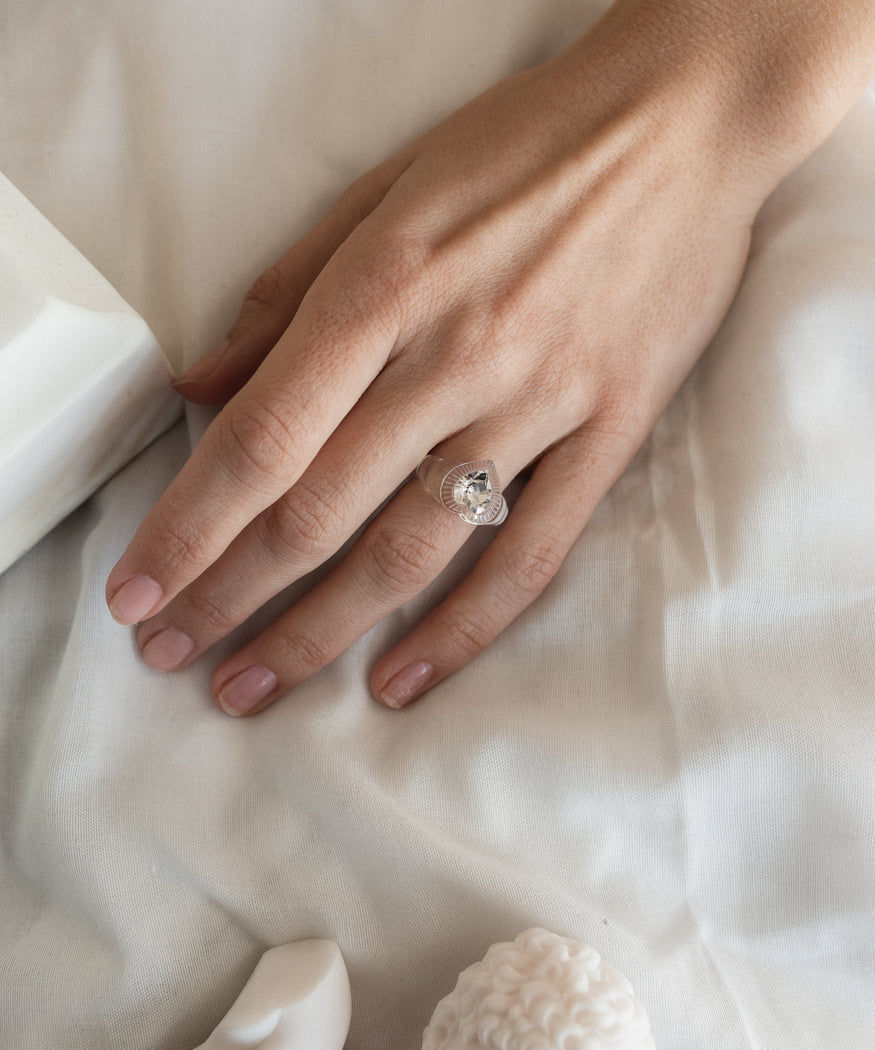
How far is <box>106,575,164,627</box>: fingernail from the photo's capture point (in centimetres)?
59

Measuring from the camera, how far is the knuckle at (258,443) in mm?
589

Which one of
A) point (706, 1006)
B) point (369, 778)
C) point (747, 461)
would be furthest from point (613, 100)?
point (706, 1006)

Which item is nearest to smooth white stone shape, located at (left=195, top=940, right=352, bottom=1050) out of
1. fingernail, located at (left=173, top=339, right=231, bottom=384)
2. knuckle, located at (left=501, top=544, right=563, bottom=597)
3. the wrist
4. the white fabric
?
the white fabric

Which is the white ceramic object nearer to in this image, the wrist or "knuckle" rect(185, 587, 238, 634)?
"knuckle" rect(185, 587, 238, 634)

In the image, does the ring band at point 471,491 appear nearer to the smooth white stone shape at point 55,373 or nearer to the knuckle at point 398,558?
the knuckle at point 398,558

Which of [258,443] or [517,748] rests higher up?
[258,443]

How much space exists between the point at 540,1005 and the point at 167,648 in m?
0.35

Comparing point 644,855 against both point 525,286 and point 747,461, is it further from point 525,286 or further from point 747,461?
point 525,286

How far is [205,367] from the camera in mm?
681

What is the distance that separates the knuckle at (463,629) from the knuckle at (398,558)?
0.12 ft

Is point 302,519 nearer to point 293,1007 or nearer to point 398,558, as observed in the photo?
point 398,558

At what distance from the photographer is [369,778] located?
1.90 feet

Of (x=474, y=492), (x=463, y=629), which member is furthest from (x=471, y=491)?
(x=463, y=629)

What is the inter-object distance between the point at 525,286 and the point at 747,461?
0.71ft
